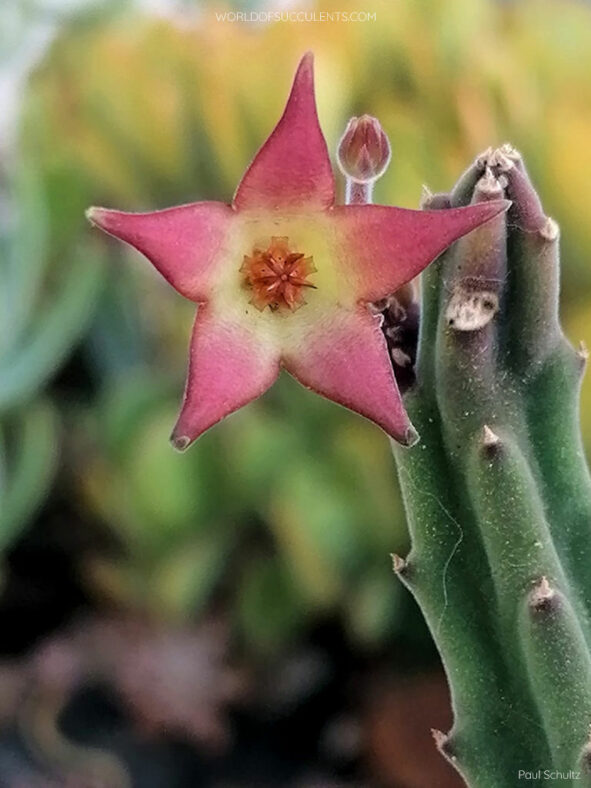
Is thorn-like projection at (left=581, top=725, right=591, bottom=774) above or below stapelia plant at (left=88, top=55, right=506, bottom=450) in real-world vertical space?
below

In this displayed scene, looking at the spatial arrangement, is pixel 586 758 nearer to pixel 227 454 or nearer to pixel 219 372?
pixel 219 372

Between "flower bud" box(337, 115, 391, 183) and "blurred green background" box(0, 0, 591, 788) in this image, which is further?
"blurred green background" box(0, 0, 591, 788)

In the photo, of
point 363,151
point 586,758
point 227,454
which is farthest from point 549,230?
point 227,454

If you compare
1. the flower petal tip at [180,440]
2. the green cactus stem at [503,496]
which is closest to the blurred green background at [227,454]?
the green cactus stem at [503,496]

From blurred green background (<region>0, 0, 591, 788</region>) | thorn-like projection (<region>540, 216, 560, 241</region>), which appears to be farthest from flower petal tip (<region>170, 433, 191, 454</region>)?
blurred green background (<region>0, 0, 591, 788</region>)

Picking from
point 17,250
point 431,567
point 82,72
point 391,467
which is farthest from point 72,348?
point 431,567

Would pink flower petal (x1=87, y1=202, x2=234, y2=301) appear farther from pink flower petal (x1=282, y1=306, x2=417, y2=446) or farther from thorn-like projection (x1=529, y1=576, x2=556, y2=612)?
thorn-like projection (x1=529, y1=576, x2=556, y2=612)
